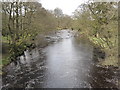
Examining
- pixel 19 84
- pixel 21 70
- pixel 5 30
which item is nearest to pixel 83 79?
pixel 19 84

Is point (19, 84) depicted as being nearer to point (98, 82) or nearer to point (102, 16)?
point (98, 82)

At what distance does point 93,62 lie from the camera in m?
15.2

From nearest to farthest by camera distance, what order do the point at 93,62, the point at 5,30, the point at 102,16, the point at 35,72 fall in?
the point at 35,72, the point at 93,62, the point at 102,16, the point at 5,30

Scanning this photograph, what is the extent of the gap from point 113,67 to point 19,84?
24.9ft

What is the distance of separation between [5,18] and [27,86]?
Answer: 981 centimetres

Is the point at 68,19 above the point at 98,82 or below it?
above

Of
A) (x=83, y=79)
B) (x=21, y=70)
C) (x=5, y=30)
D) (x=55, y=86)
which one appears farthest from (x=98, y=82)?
(x=5, y=30)

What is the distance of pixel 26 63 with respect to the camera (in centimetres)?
1527

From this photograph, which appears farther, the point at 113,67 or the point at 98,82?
the point at 113,67

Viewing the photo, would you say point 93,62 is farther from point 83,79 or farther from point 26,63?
point 26,63

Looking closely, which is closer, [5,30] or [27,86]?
[27,86]

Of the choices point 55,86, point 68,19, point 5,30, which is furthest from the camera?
point 68,19

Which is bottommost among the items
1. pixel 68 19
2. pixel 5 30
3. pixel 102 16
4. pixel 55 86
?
pixel 55 86

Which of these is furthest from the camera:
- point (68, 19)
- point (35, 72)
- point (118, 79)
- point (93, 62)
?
point (68, 19)
